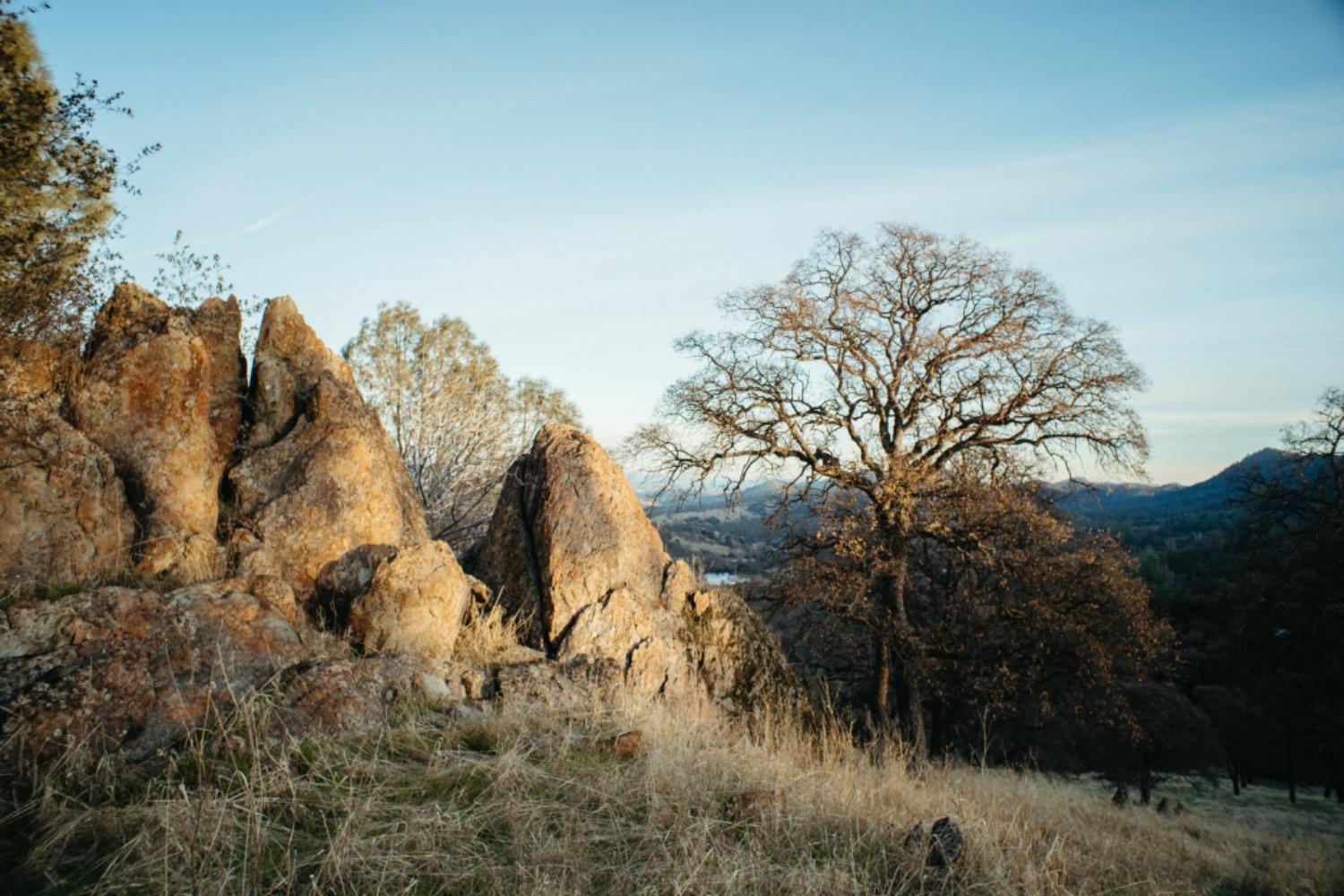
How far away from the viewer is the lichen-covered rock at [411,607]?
723cm

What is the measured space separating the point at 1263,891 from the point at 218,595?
12.0 metres

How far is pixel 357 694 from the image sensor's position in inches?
211

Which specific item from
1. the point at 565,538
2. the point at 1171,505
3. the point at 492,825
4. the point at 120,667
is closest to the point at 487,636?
the point at 565,538

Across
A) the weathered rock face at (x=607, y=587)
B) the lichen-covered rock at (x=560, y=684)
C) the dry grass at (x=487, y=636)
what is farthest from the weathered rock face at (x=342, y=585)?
the weathered rock face at (x=607, y=587)

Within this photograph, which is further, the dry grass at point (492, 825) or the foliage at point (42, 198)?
the foliage at point (42, 198)

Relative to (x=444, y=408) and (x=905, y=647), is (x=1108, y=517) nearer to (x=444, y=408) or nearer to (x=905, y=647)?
(x=905, y=647)

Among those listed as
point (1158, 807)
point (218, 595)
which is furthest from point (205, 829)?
point (1158, 807)

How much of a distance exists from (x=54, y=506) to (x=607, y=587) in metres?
5.86

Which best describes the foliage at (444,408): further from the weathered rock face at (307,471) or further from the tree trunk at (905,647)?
the tree trunk at (905,647)

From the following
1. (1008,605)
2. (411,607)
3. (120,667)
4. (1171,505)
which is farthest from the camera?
(1171,505)

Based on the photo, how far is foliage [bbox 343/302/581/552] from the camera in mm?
14977

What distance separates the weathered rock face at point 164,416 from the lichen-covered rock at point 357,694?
2261 mm

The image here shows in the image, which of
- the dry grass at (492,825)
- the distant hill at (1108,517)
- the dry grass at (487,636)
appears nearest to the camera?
the dry grass at (492,825)

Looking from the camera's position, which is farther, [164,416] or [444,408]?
[444,408]
